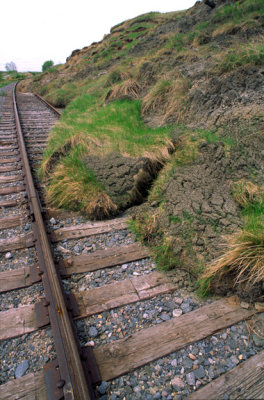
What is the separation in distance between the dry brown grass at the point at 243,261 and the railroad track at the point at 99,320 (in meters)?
0.24

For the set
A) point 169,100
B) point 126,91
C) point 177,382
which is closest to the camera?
point 177,382

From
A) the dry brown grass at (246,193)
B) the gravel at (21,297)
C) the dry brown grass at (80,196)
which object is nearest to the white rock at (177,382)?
the gravel at (21,297)

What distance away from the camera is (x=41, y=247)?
2.74 meters

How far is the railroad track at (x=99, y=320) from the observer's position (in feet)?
5.41

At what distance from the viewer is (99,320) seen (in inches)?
83.1

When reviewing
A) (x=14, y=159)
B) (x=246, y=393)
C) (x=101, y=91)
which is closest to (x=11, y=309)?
(x=246, y=393)

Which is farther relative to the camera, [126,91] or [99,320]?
[126,91]

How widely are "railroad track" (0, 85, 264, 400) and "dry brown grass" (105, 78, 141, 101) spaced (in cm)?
544

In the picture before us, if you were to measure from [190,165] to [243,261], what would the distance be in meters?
1.85

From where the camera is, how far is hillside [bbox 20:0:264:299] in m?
2.62

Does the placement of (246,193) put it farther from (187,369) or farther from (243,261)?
(187,369)

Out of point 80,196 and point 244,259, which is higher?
point 80,196

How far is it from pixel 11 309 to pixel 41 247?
737mm

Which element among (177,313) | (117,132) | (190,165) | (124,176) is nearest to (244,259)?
(177,313)
